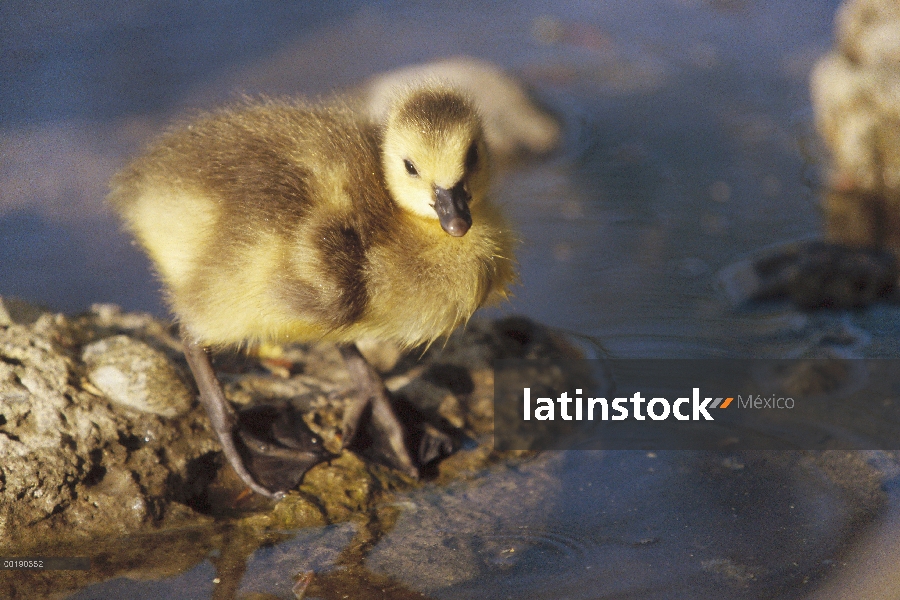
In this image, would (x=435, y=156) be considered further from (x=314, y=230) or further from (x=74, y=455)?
(x=74, y=455)

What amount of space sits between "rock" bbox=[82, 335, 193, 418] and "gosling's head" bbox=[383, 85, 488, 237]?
670mm

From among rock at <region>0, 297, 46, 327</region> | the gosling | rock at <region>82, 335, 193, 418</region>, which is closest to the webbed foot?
the gosling

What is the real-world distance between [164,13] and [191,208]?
8.46 feet

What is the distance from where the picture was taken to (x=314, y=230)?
71.2 inches

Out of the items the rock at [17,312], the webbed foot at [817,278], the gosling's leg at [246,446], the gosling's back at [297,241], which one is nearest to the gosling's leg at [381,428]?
the gosling's leg at [246,446]

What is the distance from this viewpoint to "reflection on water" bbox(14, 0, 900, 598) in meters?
1.80

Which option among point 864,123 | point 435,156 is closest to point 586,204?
point 864,123

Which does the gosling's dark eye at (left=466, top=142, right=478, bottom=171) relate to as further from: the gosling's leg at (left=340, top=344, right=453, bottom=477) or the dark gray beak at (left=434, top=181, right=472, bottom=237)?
the gosling's leg at (left=340, top=344, right=453, bottom=477)

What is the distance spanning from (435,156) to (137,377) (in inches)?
32.6

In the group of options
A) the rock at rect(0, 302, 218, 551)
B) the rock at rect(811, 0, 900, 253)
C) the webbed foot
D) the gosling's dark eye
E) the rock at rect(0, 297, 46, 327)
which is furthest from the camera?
the rock at rect(811, 0, 900, 253)

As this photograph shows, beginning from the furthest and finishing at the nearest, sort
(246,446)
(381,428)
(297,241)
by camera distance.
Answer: (381,428) → (246,446) → (297,241)

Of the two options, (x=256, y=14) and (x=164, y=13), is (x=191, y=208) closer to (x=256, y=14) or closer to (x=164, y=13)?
(x=164, y=13)

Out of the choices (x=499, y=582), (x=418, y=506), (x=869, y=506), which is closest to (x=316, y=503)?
(x=418, y=506)

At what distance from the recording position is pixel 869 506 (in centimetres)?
188
